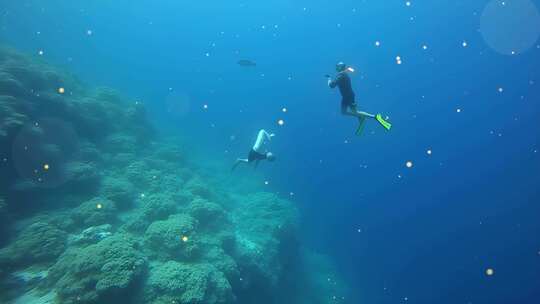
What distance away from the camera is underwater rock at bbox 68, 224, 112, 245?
10.8 meters

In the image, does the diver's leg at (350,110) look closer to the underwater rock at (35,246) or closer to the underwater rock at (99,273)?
the underwater rock at (99,273)

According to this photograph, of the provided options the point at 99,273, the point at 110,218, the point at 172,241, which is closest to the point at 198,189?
the point at 110,218

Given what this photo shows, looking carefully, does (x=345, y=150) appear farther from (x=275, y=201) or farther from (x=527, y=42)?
(x=527, y=42)

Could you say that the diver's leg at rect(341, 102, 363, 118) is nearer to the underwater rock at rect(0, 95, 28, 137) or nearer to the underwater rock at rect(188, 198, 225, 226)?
the underwater rock at rect(188, 198, 225, 226)

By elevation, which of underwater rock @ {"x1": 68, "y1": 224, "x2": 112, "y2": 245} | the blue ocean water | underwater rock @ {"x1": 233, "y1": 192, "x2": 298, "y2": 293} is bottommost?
the blue ocean water

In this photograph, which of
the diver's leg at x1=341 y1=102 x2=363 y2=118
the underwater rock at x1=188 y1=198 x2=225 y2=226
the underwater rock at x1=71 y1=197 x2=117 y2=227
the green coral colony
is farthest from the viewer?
the underwater rock at x1=188 y1=198 x2=225 y2=226

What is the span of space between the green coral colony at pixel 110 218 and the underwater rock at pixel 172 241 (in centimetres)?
4

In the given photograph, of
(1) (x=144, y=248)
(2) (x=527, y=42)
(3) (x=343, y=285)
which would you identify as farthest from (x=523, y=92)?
(1) (x=144, y=248)

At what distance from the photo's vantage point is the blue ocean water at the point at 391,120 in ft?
152

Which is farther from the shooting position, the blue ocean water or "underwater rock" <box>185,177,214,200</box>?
the blue ocean water

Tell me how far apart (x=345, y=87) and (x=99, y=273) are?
358 inches

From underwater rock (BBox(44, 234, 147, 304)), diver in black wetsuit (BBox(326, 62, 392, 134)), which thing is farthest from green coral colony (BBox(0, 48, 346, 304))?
diver in black wetsuit (BBox(326, 62, 392, 134))

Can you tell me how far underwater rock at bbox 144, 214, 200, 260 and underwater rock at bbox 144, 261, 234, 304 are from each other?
1.87 ft

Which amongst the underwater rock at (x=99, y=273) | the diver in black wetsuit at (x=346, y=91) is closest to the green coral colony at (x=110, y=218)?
the underwater rock at (x=99, y=273)
